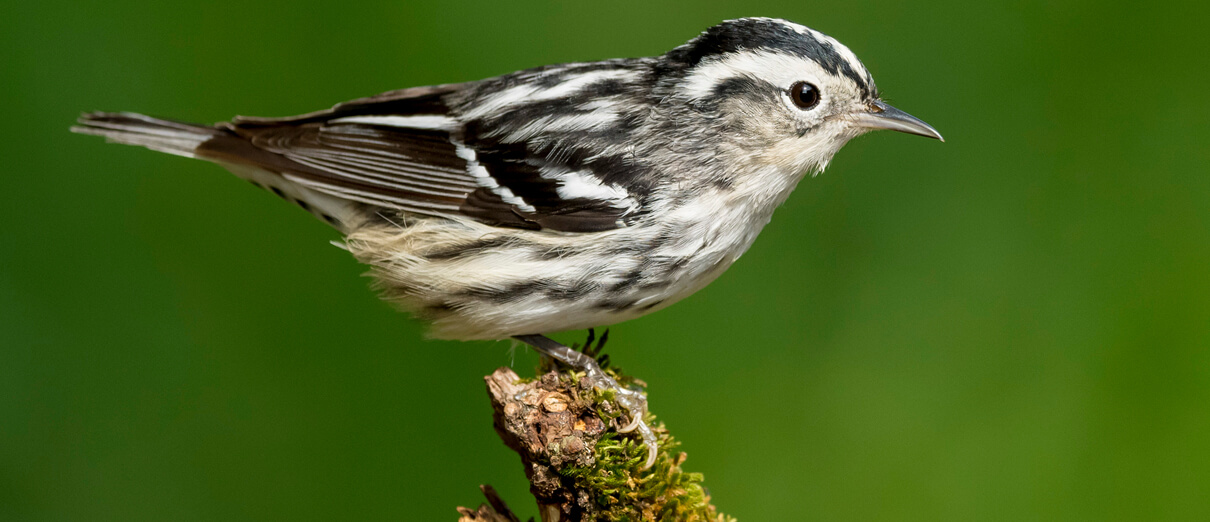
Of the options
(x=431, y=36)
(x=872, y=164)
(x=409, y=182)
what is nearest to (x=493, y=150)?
(x=409, y=182)

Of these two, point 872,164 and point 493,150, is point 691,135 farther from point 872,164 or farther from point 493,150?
point 872,164

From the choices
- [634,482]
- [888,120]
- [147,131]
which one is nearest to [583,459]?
[634,482]

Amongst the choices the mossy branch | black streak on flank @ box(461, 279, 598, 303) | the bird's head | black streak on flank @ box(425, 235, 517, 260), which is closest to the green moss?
the mossy branch

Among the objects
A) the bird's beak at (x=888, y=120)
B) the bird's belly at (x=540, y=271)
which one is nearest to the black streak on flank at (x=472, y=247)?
the bird's belly at (x=540, y=271)

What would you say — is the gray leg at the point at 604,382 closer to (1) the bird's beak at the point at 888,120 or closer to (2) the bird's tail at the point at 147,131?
(1) the bird's beak at the point at 888,120

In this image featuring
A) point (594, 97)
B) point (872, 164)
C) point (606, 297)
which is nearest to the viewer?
point (606, 297)
